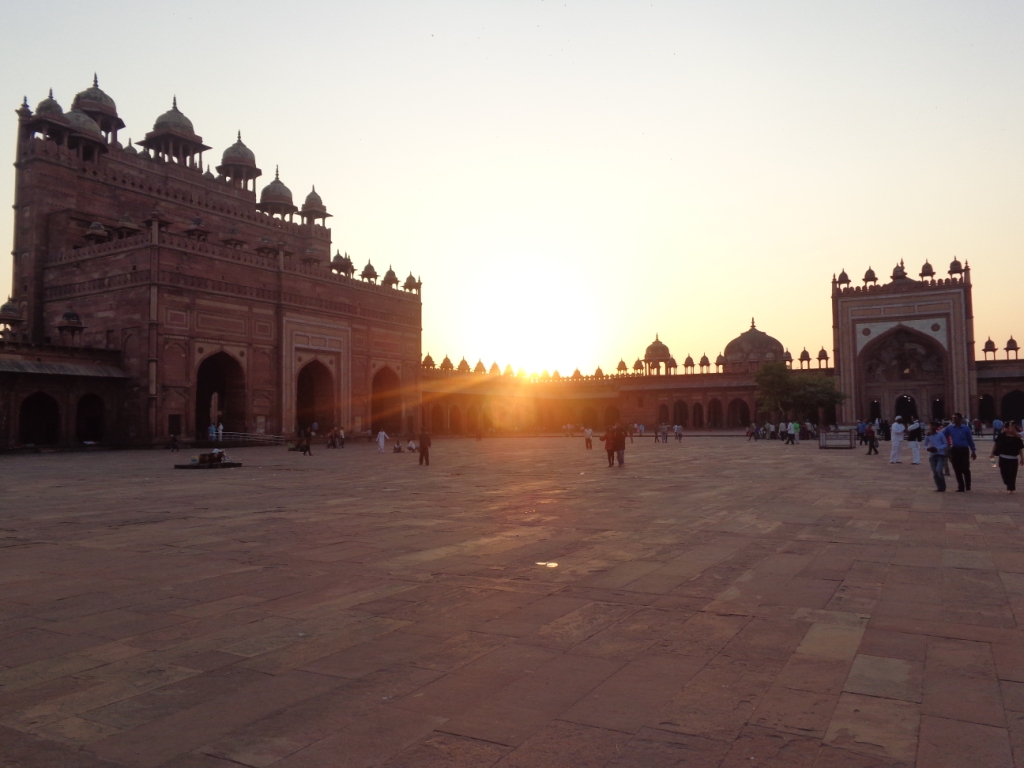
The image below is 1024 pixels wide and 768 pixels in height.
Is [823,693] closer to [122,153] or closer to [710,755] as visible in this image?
[710,755]

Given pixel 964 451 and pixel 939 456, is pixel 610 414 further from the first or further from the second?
pixel 964 451

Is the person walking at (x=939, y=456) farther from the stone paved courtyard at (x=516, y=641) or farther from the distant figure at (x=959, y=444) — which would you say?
the stone paved courtyard at (x=516, y=641)

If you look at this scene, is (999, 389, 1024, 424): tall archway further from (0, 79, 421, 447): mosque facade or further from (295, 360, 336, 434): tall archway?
(295, 360, 336, 434): tall archway

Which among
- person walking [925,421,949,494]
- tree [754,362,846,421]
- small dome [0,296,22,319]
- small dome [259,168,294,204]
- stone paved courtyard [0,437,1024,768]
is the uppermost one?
small dome [259,168,294,204]

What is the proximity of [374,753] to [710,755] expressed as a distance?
47.3 inches

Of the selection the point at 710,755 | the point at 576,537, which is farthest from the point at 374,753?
A: the point at 576,537

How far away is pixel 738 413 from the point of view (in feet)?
198

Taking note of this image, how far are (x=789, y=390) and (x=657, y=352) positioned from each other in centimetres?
2484

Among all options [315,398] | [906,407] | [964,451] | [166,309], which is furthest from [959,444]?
[906,407]

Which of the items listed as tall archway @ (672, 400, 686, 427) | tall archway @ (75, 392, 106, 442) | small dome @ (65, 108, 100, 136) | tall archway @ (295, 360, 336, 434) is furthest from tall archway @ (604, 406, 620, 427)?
small dome @ (65, 108, 100, 136)

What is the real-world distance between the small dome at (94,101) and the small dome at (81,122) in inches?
128

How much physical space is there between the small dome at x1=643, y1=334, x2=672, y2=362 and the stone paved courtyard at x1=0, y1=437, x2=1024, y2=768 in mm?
62268

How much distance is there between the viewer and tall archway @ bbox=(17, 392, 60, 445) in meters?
30.9

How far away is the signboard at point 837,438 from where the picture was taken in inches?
1086
